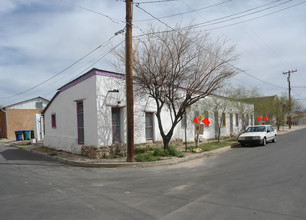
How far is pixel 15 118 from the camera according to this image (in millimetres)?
29219

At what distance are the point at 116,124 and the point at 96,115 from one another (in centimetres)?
154

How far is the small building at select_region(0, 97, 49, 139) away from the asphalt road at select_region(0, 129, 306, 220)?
2404cm

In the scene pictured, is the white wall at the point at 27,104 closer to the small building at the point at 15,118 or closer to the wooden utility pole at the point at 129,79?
the small building at the point at 15,118

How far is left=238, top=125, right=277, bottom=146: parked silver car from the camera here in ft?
51.3

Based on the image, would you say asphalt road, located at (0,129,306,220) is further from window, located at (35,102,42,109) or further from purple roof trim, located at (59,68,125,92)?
window, located at (35,102,42,109)

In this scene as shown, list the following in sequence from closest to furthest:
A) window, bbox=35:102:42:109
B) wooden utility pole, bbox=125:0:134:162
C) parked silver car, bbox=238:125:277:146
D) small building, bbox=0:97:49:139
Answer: wooden utility pole, bbox=125:0:134:162 < parked silver car, bbox=238:125:277:146 < small building, bbox=0:97:49:139 < window, bbox=35:102:42:109

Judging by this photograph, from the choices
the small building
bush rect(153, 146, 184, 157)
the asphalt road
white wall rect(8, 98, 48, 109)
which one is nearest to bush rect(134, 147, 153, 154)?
bush rect(153, 146, 184, 157)

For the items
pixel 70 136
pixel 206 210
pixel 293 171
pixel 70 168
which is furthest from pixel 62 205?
pixel 70 136

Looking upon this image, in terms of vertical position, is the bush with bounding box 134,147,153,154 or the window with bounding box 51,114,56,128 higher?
the window with bounding box 51,114,56,128

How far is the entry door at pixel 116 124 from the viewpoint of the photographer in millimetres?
12203

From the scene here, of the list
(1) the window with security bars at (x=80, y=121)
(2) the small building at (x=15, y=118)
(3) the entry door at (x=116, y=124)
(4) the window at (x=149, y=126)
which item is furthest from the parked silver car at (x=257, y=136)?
(2) the small building at (x=15, y=118)

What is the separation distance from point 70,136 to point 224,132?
16.4 metres

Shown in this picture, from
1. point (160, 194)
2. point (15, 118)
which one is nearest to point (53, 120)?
point (160, 194)

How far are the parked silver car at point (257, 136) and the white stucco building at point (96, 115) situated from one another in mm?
4739
